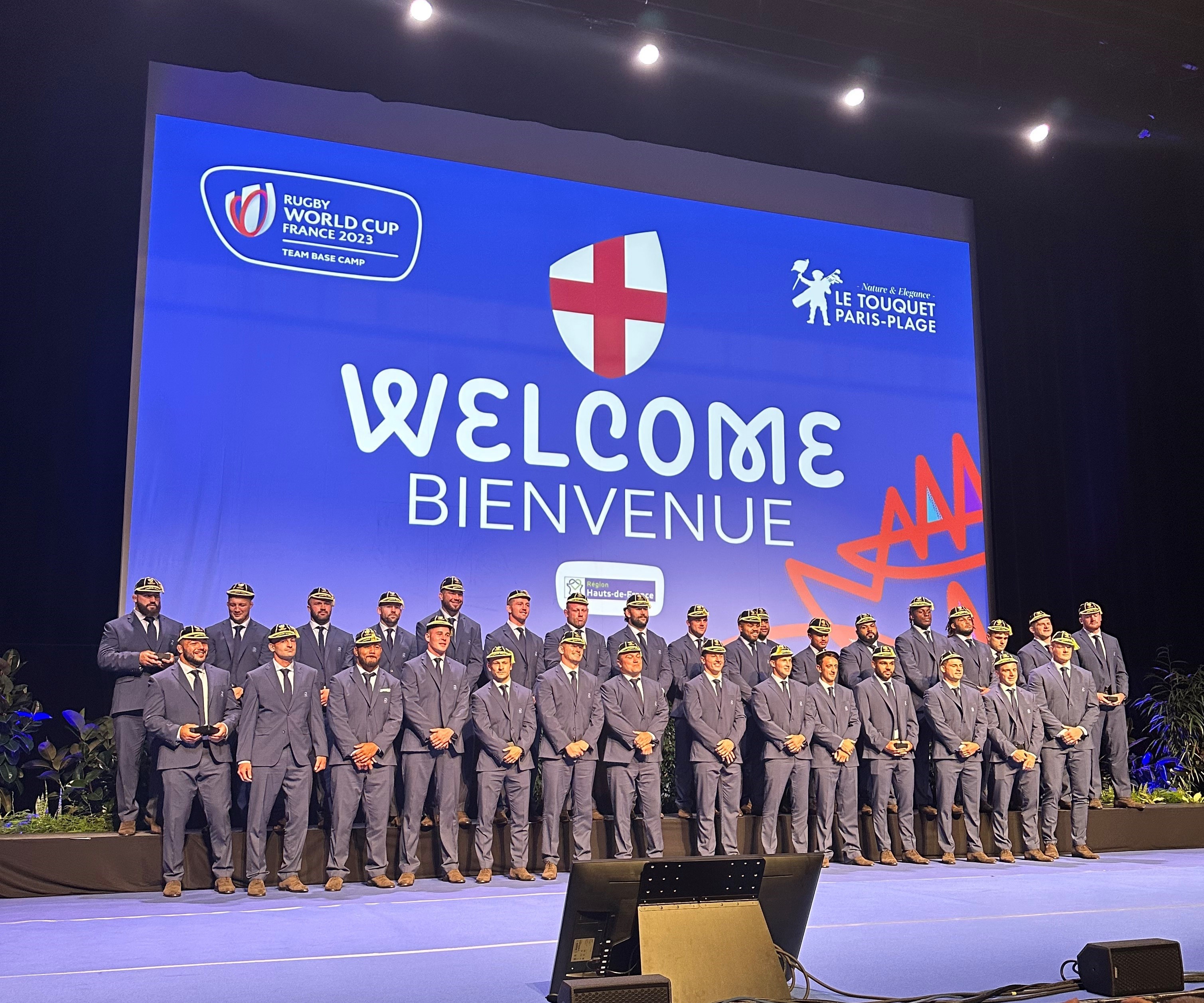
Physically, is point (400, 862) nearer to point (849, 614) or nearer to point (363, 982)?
point (363, 982)

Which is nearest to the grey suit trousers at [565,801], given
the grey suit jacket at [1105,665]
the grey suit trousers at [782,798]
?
the grey suit trousers at [782,798]

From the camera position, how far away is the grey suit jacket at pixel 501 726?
20.5 feet

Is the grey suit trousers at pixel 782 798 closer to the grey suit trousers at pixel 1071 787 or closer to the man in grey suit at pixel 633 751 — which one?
the man in grey suit at pixel 633 751

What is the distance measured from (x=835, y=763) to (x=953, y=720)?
828 mm

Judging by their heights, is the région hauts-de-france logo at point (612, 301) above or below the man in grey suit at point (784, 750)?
above

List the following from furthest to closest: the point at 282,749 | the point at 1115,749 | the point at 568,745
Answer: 1. the point at 1115,749
2. the point at 568,745
3. the point at 282,749

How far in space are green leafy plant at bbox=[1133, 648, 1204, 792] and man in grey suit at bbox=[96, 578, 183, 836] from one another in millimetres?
6815

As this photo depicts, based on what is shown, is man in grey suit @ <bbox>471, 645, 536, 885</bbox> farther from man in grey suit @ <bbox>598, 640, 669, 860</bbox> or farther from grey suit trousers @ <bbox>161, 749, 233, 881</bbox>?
grey suit trousers @ <bbox>161, 749, 233, 881</bbox>

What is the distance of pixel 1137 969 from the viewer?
10.1 ft

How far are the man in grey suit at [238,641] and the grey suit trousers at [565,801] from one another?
170 centimetres

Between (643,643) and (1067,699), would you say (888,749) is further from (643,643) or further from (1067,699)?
(643,643)

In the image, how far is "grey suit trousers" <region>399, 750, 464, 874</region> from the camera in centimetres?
604

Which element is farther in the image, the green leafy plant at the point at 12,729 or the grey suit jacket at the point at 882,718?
the grey suit jacket at the point at 882,718

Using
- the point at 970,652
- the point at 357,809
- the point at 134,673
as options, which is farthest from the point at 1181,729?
the point at 134,673
